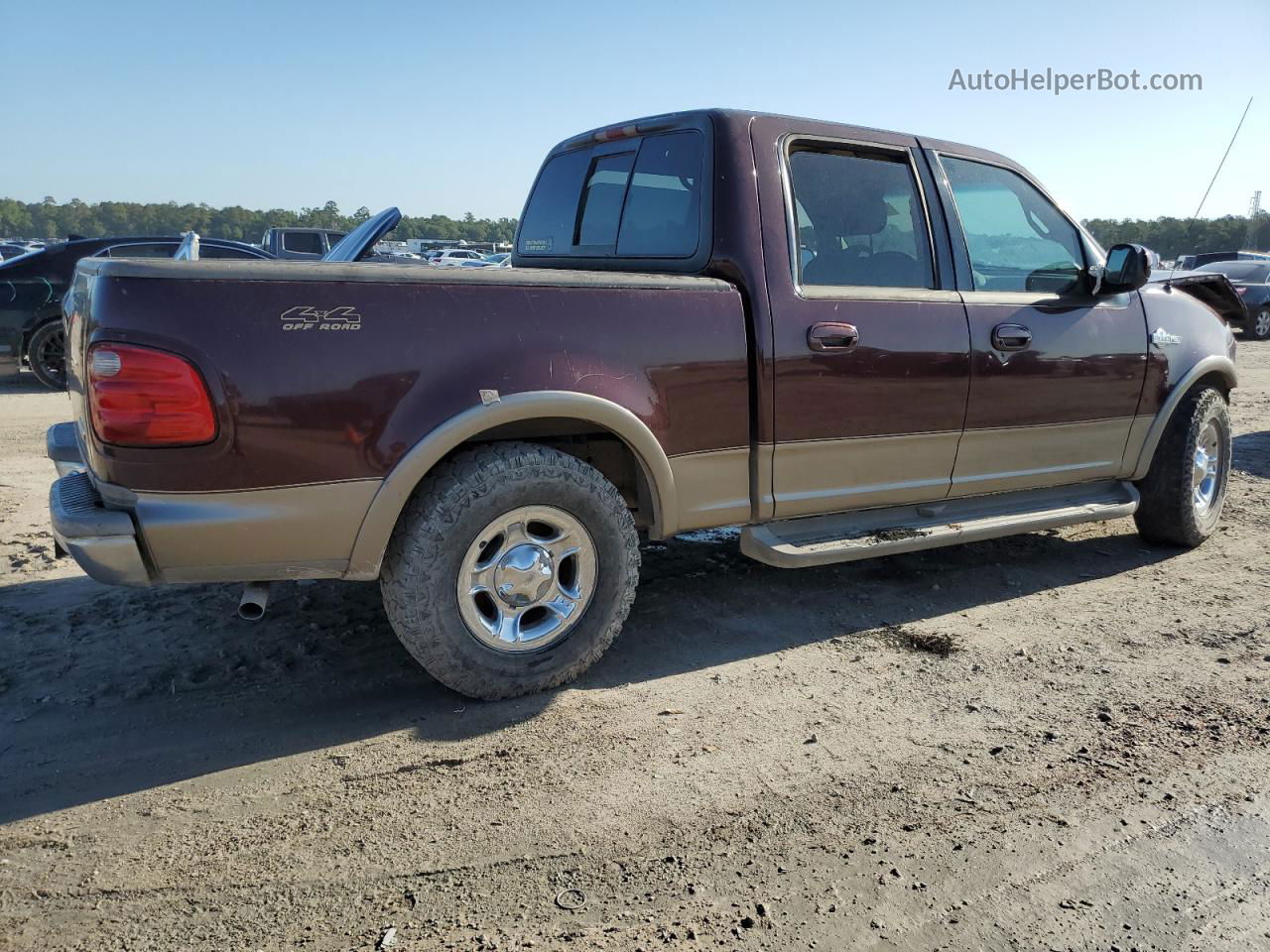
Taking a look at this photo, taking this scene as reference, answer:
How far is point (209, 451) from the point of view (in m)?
2.78

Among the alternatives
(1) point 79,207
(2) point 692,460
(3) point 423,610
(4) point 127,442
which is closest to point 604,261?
(2) point 692,460

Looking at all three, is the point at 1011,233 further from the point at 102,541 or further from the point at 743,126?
the point at 102,541

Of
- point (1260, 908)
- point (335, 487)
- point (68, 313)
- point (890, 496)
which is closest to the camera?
point (1260, 908)

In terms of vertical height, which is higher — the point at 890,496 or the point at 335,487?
the point at 335,487

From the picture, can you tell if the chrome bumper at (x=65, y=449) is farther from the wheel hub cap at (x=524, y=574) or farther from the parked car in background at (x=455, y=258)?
the parked car in background at (x=455, y=258)

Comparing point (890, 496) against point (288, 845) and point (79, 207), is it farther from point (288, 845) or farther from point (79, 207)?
point (79, 207)

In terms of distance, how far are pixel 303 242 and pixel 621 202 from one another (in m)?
15.3

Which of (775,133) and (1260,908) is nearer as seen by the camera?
(1260,908)

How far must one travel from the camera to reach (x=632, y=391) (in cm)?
337

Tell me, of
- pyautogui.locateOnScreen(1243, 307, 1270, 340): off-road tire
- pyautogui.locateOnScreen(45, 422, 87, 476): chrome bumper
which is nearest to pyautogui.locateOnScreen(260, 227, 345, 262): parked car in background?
pyautogui.locateOnScreen(45, 422, 87, 476): chrome bumper

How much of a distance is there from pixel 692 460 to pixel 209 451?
167 centimetres

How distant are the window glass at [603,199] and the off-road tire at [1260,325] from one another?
63.6ft

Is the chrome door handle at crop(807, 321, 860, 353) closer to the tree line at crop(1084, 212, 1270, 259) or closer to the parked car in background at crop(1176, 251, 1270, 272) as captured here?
the parked car in background at crop(1176, 251, 1270, 272)

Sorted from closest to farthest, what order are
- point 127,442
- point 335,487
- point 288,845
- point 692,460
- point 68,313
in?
point 288,845, point 127,442, point 335,487, point 68,313, point 692,460
